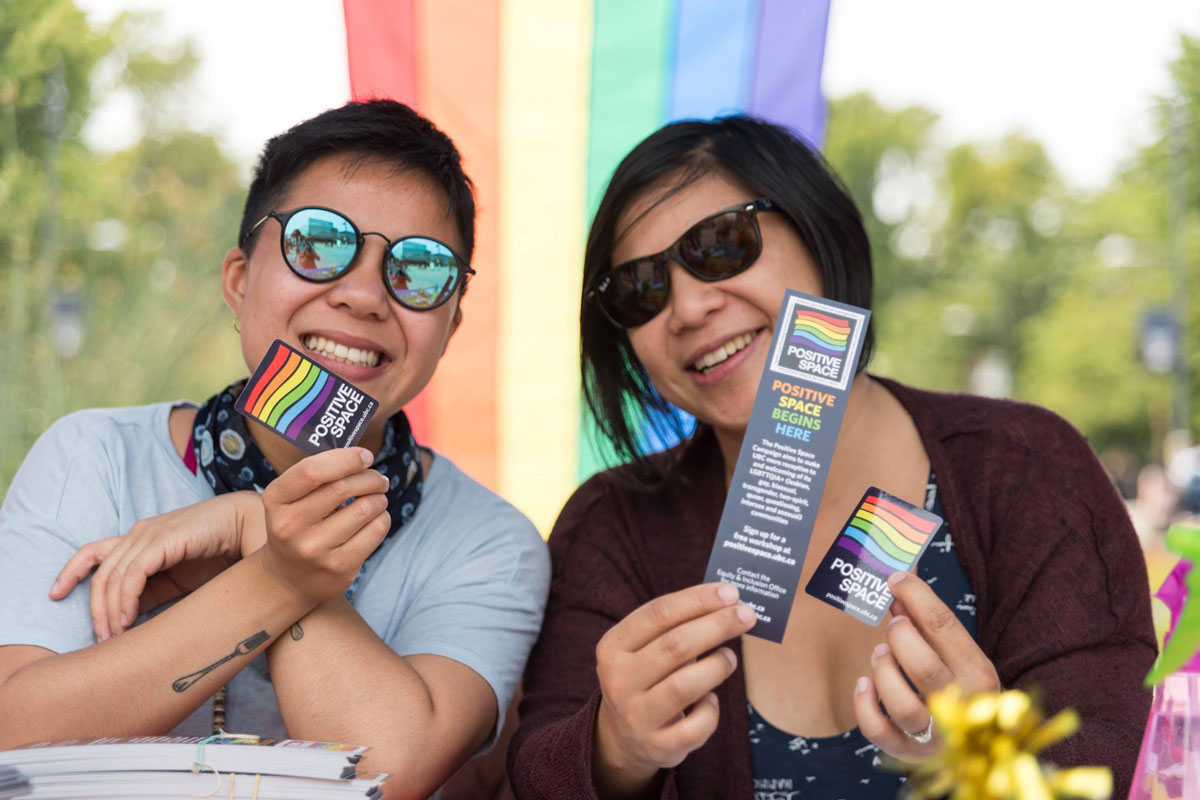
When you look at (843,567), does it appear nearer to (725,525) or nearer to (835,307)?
(725,525)

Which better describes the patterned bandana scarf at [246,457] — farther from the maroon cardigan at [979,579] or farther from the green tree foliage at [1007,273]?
the green tree foliage at [1007,273]

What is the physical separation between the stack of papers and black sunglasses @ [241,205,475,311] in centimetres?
88

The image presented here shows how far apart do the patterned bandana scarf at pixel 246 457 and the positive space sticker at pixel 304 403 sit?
0.35 meters

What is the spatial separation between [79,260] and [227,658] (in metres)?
4.97

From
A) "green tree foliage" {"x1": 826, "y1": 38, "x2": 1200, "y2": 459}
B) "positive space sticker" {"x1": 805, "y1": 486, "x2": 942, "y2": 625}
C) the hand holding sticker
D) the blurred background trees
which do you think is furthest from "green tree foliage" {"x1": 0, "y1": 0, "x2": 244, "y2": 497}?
"green tree foliage" {"x1": 826, "y1": 38, "x2": 1200, "y2": 459}

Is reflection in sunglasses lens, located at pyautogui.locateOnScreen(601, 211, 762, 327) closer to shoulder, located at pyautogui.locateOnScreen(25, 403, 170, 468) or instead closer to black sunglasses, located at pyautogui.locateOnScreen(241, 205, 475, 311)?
black sunglasses, located at pyautogui.locateOnScreen(241, 205, 475, 311)

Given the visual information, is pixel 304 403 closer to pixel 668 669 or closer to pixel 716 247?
pixel 668 669

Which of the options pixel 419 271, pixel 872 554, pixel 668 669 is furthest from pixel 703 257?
pixel 668 669

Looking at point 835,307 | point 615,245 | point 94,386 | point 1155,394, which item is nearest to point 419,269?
point 615,245

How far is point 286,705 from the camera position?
1.62 m

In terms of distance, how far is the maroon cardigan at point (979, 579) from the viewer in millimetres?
1686

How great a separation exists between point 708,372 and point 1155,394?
35.7m

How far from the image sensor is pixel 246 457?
1.91m

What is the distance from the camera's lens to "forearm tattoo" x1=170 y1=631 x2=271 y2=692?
1.55 m
